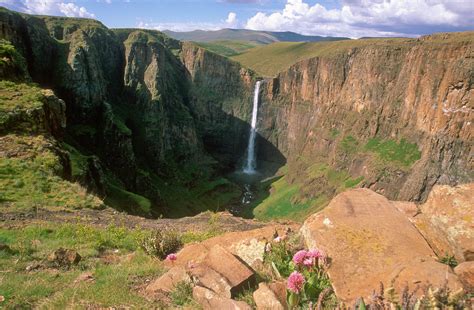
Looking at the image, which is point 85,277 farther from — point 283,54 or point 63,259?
point 283,54

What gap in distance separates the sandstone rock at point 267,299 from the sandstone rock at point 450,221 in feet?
9.79

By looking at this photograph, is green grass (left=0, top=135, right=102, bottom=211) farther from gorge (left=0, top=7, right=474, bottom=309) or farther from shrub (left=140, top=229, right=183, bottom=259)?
shrub (left=140, top=229, right=183, bottom=259)

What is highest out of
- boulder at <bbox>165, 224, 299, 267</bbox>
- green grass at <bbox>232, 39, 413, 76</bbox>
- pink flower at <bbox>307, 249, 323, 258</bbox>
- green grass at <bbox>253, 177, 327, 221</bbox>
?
pink flower at <bbox>307, 249, 323, 258</bbox>

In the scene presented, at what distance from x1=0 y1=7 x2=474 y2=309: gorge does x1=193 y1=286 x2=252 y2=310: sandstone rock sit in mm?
345

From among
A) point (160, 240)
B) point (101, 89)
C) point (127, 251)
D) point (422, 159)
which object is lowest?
point (422, 159)

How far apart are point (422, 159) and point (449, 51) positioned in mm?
15033

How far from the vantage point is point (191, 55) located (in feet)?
332

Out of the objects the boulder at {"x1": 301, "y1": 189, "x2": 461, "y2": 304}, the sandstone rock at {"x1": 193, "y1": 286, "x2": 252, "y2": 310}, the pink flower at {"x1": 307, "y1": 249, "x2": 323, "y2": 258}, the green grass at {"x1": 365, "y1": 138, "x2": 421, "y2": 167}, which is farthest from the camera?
the green grass at {"x1": 365, "y1": 138, "x2": 421, "y2": 167}

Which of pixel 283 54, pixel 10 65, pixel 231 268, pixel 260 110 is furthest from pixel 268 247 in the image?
pixel 283 54

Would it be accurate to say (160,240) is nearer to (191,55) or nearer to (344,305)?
(344,305)

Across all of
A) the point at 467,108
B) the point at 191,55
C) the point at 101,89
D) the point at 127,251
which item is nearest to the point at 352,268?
the point at 127,251

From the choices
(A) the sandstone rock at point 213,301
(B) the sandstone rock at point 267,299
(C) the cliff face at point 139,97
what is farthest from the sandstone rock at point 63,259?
(C) the cliff face at point 139,97

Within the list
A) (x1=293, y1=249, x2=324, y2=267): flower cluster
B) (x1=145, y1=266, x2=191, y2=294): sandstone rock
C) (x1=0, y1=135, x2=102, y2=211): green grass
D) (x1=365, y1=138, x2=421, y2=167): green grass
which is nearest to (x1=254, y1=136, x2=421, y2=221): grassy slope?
(x1=365, y1=138, x2=421, y2=167): green grass

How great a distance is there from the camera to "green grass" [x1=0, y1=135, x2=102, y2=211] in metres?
19.4
